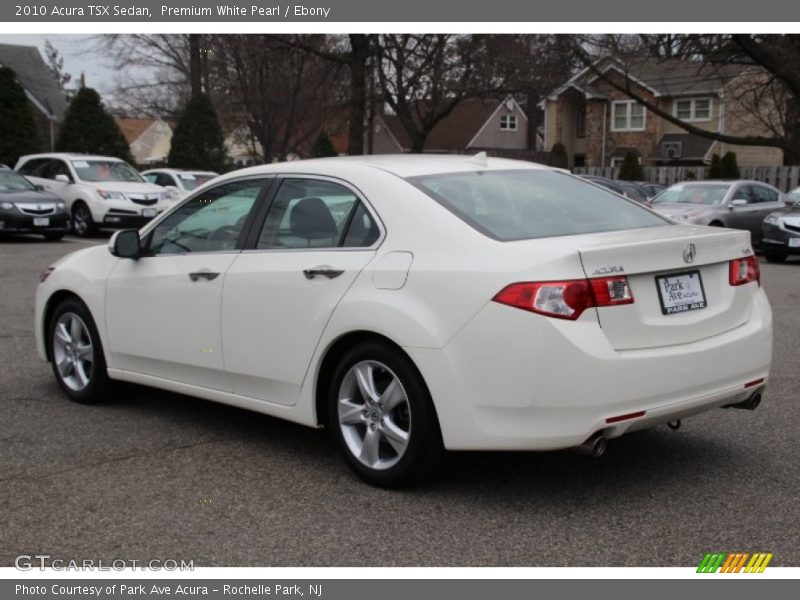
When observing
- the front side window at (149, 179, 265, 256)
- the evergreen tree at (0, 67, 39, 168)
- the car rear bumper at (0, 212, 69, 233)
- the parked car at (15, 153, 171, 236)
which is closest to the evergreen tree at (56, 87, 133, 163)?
the evergreen tree at (0, 67, 39, 168)

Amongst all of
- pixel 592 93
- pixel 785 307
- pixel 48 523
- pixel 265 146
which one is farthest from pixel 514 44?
pixel 48 523

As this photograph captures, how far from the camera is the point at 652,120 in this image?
5519 cm

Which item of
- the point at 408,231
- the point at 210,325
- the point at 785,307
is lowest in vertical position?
the point at 785,307

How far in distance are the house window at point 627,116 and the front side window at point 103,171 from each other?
37.4 m

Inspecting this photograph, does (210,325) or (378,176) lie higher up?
(378,176)

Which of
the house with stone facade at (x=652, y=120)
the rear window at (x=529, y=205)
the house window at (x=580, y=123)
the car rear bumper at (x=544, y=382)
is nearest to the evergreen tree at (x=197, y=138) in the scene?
the house with stone facade at (x=652, y=120)

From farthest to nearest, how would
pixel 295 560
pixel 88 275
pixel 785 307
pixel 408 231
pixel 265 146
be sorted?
1. pixel 265 146
2. pixel 785 307
3. pixel 88 275
4. pixel 408 231
5. pixel 295 560

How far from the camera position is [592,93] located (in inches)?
2195

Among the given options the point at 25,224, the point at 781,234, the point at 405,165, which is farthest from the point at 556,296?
the point at 25,224

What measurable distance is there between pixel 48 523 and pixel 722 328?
10.6ft

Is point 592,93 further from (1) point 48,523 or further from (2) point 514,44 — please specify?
(1) point 48,523

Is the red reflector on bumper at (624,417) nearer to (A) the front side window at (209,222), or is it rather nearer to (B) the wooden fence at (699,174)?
(A) the front side window at (209,222)

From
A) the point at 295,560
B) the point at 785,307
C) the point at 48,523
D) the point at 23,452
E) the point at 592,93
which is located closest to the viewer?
the point at 295,560

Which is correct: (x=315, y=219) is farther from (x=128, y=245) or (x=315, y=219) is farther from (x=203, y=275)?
(x=128, y=245)
